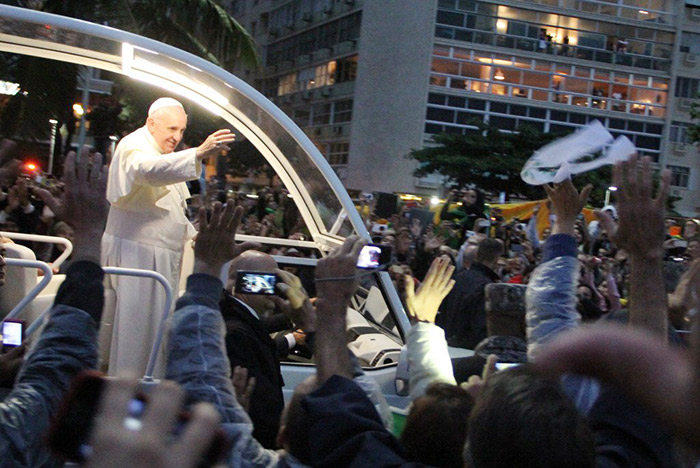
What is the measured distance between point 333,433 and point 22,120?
13463mm

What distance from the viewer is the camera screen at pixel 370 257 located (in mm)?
3342

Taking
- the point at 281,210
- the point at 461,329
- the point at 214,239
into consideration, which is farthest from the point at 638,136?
the point at 214,239

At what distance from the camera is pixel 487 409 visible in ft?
6.16

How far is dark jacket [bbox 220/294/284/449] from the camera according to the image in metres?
3.29

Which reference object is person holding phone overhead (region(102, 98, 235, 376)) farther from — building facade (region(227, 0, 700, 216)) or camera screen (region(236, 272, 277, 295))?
building facade (region(227, 0, 700, 216))

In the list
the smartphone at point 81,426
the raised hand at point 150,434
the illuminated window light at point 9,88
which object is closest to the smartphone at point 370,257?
the smartphone at point 81,426

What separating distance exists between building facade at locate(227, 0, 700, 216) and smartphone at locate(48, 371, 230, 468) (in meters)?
47.5

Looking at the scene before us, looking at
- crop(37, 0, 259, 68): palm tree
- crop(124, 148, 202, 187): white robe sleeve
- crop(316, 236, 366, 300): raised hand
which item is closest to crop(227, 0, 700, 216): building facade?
crop(37, 0, 259, 68): palm tree

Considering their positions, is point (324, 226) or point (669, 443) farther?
point (324, 226)

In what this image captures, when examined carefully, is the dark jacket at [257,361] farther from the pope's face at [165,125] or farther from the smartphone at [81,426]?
the pope's face at [165,125]

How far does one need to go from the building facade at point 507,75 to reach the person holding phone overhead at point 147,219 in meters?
43.6

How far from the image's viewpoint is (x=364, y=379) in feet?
8.09

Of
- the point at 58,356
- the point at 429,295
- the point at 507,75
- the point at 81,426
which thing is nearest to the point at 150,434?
the point at 81,426

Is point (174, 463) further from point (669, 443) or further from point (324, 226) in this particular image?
point (324, 226)
